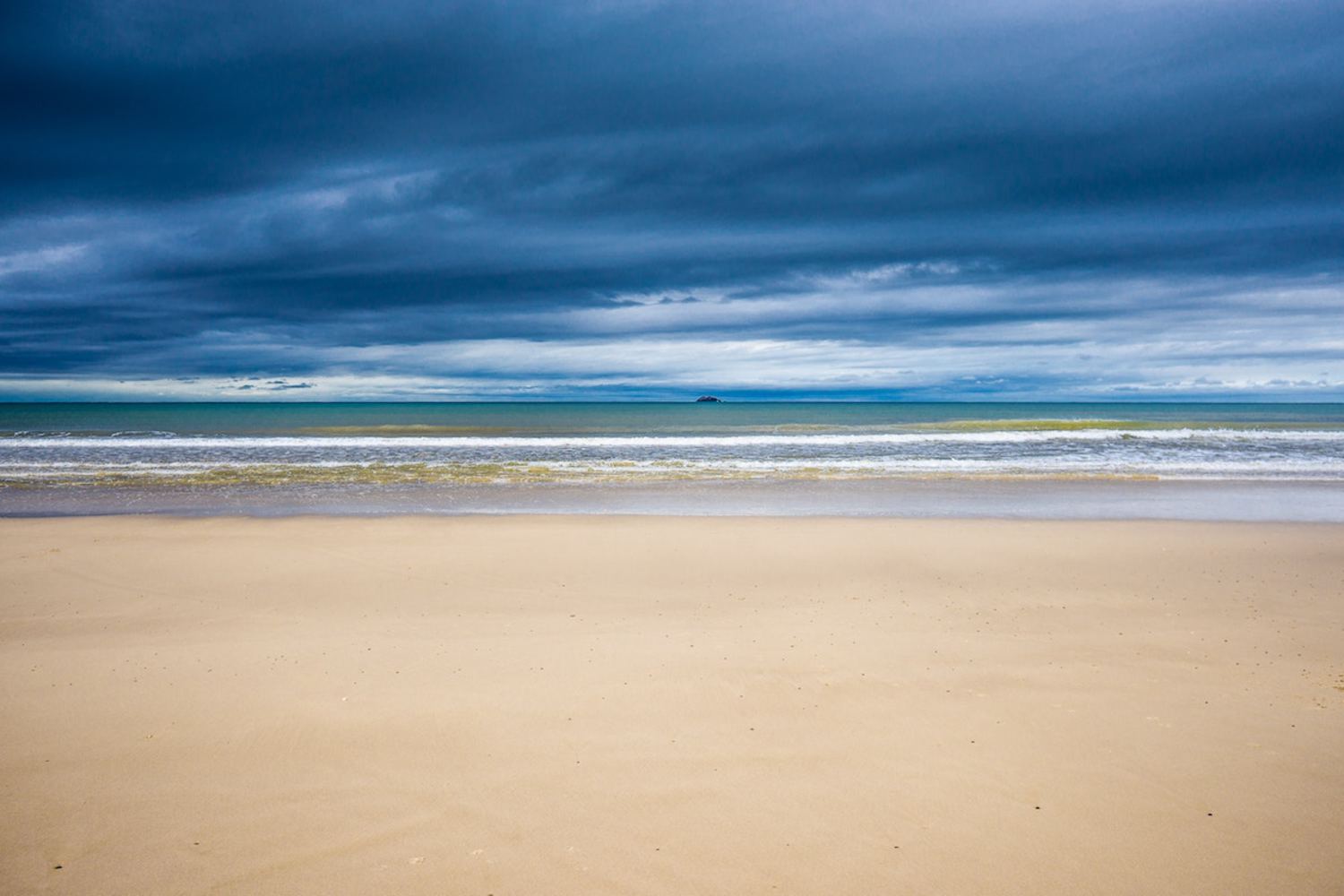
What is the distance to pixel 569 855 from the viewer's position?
3416mm

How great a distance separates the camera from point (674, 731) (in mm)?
4633

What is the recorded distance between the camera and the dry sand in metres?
3.39

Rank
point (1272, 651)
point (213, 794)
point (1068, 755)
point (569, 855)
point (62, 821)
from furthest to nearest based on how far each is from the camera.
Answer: point (1272, 651) < point (1068, 755) < point (213, 794) < point (62, 821) < point (569, 855)

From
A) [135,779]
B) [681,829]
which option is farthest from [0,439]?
[681,829]

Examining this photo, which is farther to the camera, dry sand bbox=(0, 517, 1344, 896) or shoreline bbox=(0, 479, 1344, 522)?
shoreline bbox=(0, 479, 1344, 522)

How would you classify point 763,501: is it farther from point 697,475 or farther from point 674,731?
point 674,731

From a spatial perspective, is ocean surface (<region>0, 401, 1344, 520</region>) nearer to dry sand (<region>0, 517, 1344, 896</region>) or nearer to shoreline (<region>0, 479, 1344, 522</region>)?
shoreline (<region>0, 479, 1344, 522</region>)

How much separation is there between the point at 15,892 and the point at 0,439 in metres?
45.7

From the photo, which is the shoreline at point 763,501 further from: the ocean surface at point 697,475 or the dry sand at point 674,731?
the dry sand at point 674,731

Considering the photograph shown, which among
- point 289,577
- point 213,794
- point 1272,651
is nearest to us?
point 213,794

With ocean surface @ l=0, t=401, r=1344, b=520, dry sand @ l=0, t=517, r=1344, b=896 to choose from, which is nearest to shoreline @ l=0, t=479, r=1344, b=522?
ocean surface @ l=0, t=401, r=1344, b=520

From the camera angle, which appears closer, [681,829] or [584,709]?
[681,829]

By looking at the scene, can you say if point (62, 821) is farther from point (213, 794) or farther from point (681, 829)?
point (681, 829)

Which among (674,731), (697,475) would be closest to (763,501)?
(697,475)
